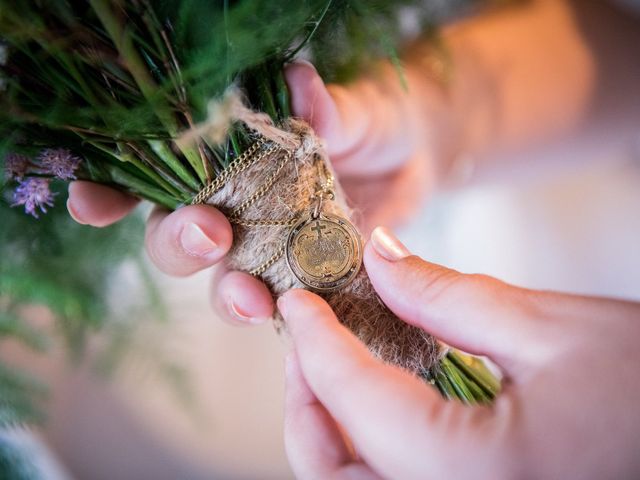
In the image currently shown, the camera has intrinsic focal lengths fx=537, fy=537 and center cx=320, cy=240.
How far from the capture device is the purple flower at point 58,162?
368 millimetres

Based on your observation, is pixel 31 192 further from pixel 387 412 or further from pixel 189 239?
pixel 387 412

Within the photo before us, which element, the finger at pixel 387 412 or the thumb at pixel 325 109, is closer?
the finger at pixel 387 412

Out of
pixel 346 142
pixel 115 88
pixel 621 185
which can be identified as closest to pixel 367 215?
pixel 346 142

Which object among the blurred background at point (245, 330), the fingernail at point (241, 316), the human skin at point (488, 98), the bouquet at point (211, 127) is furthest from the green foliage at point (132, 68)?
the blurred background at point (245, 330)

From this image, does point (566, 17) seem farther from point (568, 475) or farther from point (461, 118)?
point (568, 475)

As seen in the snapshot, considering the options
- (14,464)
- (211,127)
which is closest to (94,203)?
(211,127)

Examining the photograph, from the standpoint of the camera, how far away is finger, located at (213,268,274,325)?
1.45 feet

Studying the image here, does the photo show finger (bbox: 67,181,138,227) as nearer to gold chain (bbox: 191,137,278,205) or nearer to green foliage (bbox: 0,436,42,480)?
gold chain (bbox: 191,137,278,205)

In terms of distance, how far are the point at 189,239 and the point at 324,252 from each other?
0.34 ft

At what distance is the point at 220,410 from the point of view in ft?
3.18

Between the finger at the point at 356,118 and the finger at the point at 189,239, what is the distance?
115mm

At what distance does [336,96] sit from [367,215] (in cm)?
24

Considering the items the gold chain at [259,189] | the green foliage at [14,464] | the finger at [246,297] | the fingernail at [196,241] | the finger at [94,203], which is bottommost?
the green foliage at [14,464]

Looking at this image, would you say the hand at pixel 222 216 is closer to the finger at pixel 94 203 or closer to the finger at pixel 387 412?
the finger at pixel 94 203
